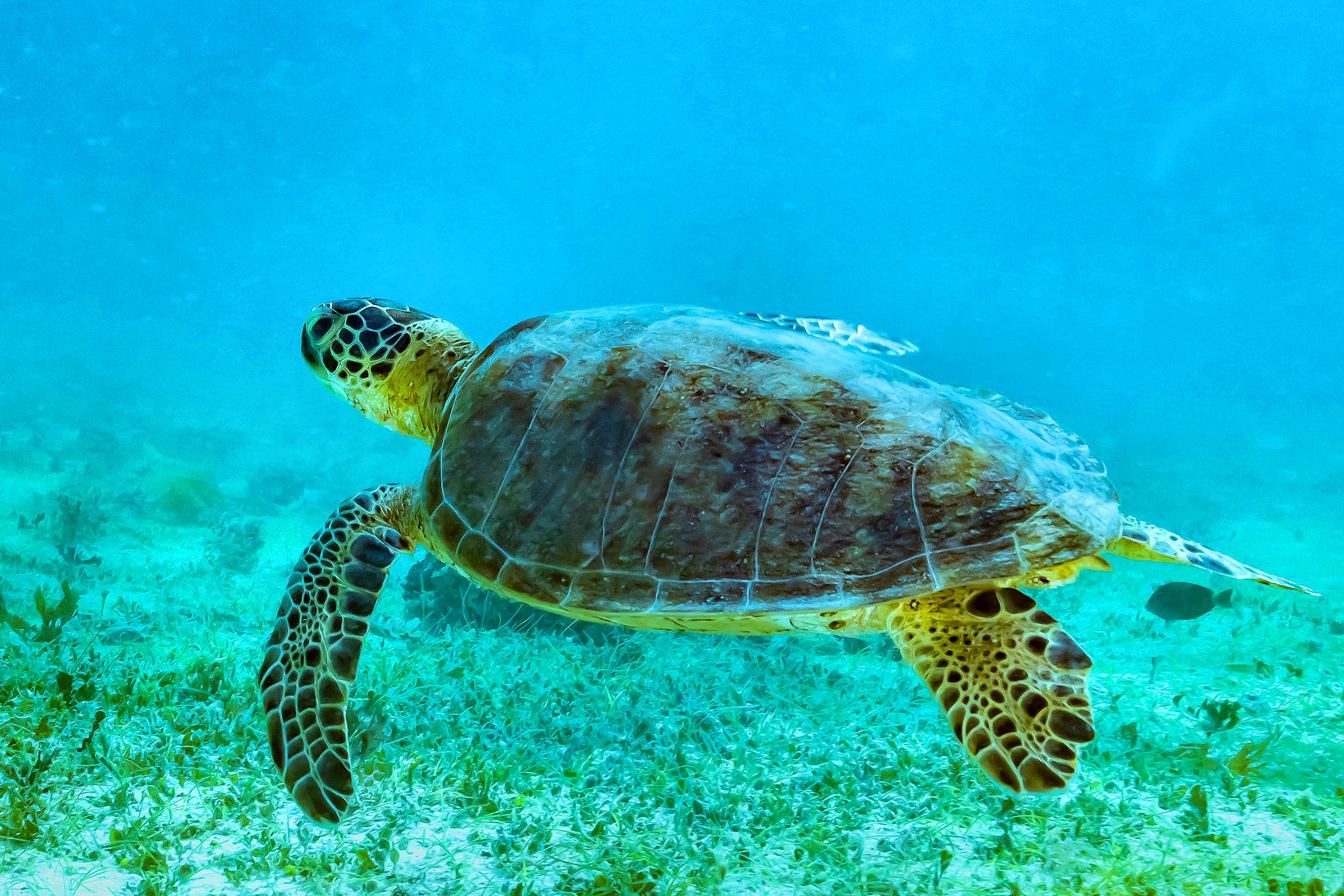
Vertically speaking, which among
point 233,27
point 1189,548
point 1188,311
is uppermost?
point 1188,311

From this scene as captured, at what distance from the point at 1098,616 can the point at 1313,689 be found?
2148mm

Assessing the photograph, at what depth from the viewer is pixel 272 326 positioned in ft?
210

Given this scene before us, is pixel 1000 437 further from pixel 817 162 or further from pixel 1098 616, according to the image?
pixel 817 162

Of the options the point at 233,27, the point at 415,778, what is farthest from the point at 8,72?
the point at 415,778

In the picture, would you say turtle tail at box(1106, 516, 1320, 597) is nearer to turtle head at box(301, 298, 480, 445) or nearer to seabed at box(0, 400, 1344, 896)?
seabed at box(0, 400, 1344, 896)

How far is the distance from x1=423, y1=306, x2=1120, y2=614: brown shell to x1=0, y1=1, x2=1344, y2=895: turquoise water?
2.56ft

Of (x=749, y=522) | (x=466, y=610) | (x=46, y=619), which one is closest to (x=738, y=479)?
(x=749, y=522)

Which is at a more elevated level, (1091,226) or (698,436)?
(1091,226)

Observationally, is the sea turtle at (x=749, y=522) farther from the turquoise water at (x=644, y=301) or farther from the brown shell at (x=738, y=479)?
the turquoise water at (x=644, y=301)

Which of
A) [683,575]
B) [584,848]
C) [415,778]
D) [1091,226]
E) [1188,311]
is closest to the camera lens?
[584,848]

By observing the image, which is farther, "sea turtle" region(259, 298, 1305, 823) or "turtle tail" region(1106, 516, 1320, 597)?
"turtle tail" region(1106, 516, 1320, 597)

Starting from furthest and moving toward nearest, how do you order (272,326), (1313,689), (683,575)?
(272,326) < (1313,689) < (683,575)

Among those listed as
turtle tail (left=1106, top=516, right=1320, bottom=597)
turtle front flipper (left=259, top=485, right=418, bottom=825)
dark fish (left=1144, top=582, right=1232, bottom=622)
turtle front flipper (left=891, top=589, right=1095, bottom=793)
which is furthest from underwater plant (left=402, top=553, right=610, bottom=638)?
dark fish (left=1144, top=582, right=1232, bottom=622)

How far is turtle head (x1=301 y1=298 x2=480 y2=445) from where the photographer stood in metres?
3.52
